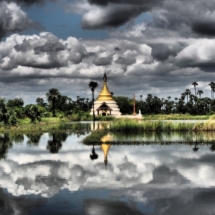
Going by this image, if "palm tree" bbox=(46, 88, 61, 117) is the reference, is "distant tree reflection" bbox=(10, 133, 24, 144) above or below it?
below

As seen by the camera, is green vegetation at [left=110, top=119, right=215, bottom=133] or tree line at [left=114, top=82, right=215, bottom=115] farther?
tree line at [left=114, top=82, right=215, bottom=115]

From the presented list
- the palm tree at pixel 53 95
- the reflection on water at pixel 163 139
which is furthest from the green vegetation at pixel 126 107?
the reflection on water at pixel 163 139

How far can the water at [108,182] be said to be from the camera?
11.5 meters

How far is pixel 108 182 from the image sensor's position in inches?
589

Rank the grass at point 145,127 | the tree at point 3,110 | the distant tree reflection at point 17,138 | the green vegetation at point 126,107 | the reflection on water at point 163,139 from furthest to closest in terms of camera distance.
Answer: the green vegetation at point 126,107, the tree at point 3,110, the grass at point 145,127, the distant tree reflection at point 17,138, the reflection on water at point 163,139

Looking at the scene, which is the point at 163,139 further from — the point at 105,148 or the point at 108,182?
the point at 108,182

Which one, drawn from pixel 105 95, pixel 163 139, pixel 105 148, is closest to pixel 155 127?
pixel 163 139

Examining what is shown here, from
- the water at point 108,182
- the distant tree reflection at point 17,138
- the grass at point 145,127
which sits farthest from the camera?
the grass at point 145,127

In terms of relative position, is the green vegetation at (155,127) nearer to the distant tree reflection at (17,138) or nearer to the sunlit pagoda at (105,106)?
the distant tree reflection at (17,138)

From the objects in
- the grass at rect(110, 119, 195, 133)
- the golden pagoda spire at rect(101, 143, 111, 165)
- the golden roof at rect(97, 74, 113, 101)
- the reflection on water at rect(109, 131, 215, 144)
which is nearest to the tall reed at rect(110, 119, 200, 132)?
the grass at rect(110, 119, 195, 133)

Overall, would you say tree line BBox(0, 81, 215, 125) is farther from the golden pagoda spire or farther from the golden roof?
the golden pagoda spire

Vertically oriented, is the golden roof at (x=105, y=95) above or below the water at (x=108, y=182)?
above

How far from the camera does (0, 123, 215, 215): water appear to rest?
11.5m

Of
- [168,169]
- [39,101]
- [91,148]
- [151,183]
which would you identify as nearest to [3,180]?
[151,183]
